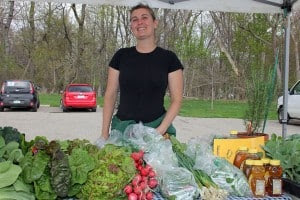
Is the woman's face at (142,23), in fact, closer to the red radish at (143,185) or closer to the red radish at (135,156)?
the red radish at (135,156)

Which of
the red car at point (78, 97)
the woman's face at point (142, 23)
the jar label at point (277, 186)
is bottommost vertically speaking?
the red car at point (78, 97)

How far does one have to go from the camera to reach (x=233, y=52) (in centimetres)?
2850

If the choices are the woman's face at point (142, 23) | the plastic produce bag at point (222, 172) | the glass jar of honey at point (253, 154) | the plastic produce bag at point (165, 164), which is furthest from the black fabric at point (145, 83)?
the glass jar of honey at point (253, 154)

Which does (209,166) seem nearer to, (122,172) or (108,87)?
(122,172)

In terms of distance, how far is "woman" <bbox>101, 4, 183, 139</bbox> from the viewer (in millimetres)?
2770

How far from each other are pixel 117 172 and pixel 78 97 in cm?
1659

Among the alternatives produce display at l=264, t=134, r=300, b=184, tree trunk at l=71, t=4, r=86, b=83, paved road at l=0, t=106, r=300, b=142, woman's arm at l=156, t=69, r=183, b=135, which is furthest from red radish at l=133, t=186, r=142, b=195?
tree trunk at l=71, t=4, r=86, b=83

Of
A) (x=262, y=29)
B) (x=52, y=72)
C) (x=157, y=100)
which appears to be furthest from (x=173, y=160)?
(x=52, y=72)

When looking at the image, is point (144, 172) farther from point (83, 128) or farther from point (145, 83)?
point (83, 128)

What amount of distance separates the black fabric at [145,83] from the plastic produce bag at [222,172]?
0.59 m

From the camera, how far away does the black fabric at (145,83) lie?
2807 mm

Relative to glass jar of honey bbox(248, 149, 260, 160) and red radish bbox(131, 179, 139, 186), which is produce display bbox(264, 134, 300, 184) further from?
red radish bbox(131, 179, 139, 186)

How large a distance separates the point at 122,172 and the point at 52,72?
106 feet

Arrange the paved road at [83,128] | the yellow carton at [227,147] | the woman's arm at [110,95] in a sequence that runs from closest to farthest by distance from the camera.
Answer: the yellow carton at [227,147], the woman's arm at [110,95], the paved road at [83,128]
